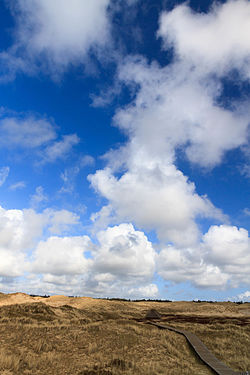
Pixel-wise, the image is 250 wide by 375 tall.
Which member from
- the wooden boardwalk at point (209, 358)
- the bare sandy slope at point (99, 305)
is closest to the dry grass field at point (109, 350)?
the wooden boardwalk at point (209, 358)

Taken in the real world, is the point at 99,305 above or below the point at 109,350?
above

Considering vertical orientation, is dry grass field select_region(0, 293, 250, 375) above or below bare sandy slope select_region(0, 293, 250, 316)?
below

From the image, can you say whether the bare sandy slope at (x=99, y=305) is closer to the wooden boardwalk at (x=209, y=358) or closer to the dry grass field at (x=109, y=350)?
the dry grass field at (x=109, y=350)

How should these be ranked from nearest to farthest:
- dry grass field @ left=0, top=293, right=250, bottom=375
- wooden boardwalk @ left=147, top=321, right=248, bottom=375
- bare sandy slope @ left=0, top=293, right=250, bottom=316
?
wooden boardwalk @ left=147, top=321, right=248, bottom=375 → dry grass field @ left=0, top=293, right=250, bottom=375 → bare sandy slope @ left=0, top=293, right=250, bottom=316

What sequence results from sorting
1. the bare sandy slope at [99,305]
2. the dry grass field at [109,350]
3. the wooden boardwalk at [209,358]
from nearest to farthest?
the wooden boardwalk at [209,358]
the dry grass field at [109,350]
the bare sandy slope at [99,305]

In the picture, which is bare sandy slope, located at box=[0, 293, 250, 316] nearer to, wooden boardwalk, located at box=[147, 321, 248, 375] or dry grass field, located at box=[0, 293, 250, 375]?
dry grass field, located at box=[0, 293, 250, 375]

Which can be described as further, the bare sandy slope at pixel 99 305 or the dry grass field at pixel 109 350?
the bare sandy slope at pixel 99 305

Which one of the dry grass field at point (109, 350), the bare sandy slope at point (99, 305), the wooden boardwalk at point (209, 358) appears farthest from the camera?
the bare sandy slope at point (99, 305)

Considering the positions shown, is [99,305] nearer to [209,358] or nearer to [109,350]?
[109,350]

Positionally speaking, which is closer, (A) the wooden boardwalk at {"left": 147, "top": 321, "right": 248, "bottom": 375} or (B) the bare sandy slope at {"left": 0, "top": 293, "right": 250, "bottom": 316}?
(A) the wooden boardwalk at {"left": 147, "top": 321, "right": 248, "bottom": 375}

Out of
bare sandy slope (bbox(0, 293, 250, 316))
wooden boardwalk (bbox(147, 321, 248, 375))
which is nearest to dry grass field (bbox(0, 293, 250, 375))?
wooden boardwalk (bbox(147, 321, 248, 375))

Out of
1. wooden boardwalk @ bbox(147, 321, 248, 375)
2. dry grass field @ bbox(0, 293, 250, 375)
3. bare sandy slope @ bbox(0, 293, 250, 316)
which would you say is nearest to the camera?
wooden boardwalk @ bbox(147, 321, 248, 375)

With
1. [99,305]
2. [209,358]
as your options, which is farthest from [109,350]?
[99,305]

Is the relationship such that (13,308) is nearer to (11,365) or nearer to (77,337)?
(77,337)
